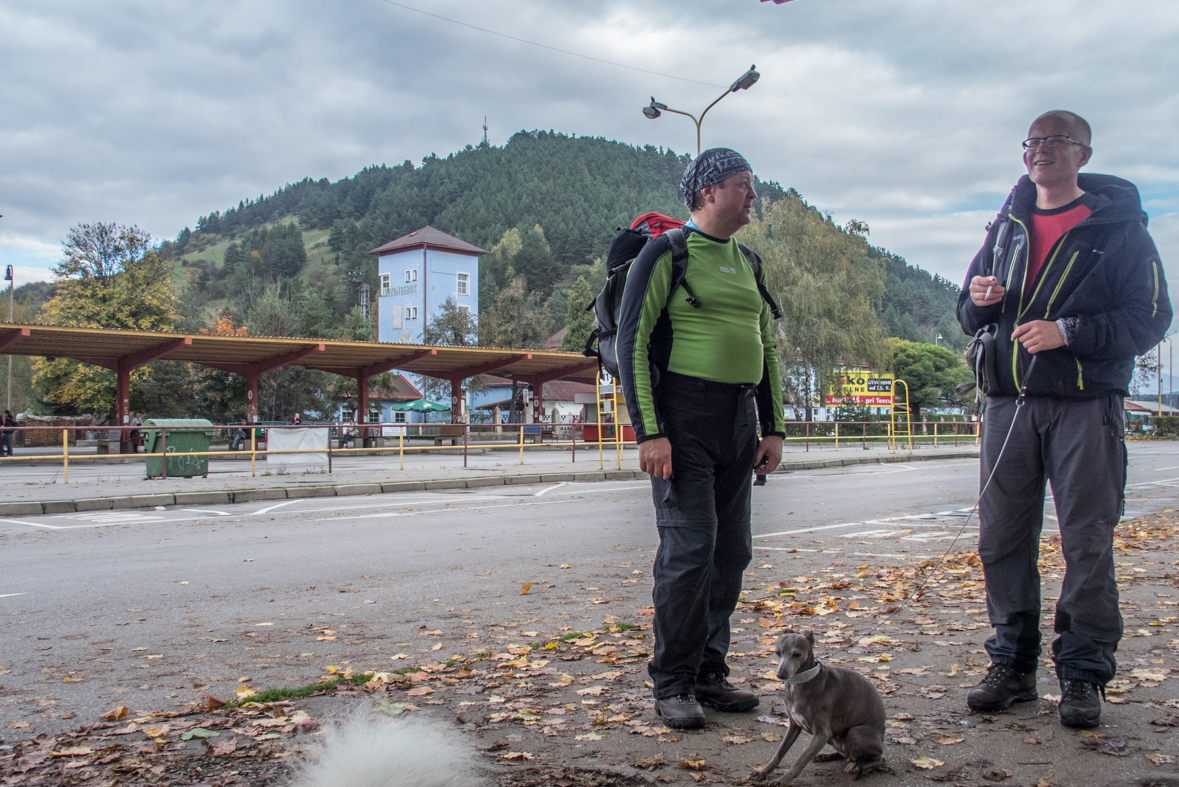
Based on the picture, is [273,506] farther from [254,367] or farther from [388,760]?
[254,367]

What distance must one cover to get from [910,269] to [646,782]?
181513 millimetres

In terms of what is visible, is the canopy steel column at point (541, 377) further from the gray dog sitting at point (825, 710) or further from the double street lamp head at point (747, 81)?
the gray dog sitting at point (825, 710)

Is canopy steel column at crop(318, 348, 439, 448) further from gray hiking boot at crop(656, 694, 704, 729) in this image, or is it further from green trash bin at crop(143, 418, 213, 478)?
gray hiking boot at crop(656, 694, 704, 729)

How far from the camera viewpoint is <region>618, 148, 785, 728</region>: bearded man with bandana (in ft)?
9.98

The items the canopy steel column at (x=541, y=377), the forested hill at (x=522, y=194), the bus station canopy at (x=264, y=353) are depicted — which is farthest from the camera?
the forested hill at (x=522, y=194)

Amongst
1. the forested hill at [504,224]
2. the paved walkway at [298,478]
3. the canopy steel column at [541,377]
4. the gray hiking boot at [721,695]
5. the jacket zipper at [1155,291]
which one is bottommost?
the paved walkway at [298,478]

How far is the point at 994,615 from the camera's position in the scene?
3.23 m

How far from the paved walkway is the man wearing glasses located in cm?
1282

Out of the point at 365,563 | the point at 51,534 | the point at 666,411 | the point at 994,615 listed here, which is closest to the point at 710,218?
the point at 666,411

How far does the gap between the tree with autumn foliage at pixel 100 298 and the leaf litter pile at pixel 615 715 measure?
50.3 meters

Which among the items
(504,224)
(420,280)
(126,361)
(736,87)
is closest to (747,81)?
(736,87)

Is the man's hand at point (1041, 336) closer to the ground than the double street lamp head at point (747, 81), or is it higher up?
closer to the ground

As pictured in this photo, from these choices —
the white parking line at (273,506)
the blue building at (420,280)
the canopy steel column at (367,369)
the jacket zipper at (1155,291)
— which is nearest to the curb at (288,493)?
the white parking line at (273,506)

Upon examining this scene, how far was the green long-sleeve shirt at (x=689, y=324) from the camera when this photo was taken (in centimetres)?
305
